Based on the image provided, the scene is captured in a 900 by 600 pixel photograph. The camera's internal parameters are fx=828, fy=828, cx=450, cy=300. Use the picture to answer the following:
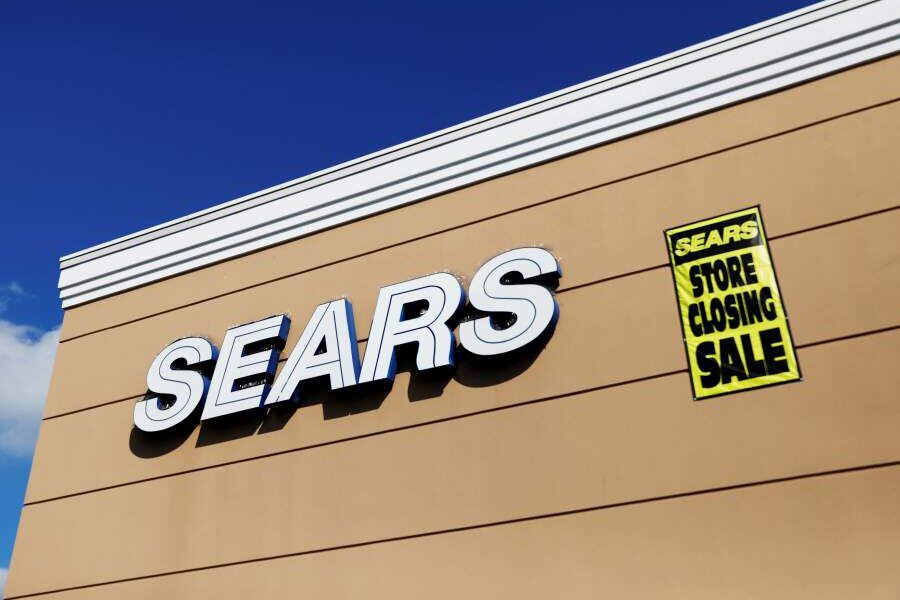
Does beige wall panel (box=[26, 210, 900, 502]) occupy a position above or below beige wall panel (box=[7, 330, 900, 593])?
above

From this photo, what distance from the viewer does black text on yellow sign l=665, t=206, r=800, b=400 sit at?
6.50 meters

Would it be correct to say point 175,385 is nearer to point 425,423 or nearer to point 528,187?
point 425,423

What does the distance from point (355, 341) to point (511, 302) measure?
1.67 m

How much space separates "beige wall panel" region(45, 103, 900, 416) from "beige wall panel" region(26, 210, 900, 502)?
26cm

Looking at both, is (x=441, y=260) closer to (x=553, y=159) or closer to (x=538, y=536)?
(x=553, y=159)

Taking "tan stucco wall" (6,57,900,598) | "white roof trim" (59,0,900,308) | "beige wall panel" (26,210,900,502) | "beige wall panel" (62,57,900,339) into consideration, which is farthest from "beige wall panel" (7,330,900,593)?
"white roof trim" (59,0,900,308)

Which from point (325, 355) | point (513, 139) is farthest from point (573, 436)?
point (513, 139)

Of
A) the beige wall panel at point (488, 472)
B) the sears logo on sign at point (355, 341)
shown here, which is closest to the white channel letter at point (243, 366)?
the sears logo on sign at point (355, 341)

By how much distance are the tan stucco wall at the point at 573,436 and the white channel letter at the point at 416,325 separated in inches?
9.6

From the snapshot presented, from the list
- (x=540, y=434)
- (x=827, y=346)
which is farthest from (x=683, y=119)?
(x=540, y=434)

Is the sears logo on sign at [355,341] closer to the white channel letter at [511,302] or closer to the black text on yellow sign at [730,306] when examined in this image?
the white channel letter at [511,302]

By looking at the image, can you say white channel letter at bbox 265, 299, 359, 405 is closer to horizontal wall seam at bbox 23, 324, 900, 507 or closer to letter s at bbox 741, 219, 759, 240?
horizontal wall seam at bbox 23, 324, 900, 507

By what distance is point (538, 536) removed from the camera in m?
6.69

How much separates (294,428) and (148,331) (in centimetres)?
265
